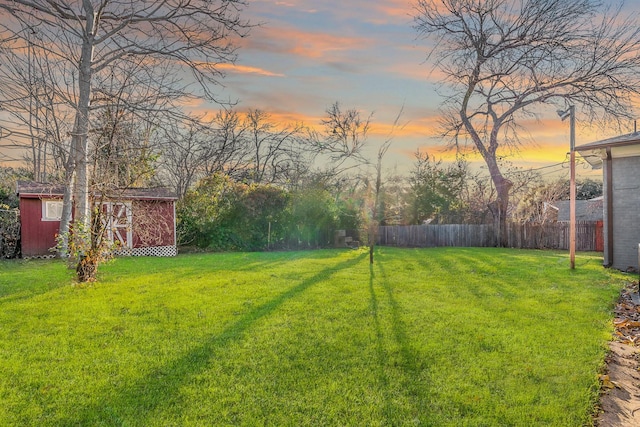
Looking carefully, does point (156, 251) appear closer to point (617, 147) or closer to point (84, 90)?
point (84, 90)

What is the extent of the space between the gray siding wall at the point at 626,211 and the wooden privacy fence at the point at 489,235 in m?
6.94

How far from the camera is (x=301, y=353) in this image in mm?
4086

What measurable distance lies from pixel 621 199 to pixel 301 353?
411 inches

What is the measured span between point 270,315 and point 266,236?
41.5ft

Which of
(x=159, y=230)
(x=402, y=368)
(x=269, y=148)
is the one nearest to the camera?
(x=402, y=368)

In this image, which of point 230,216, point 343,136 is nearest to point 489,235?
point 343,136

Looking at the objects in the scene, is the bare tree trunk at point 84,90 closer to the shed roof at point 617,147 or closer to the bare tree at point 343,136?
the shed roof at point 617,147

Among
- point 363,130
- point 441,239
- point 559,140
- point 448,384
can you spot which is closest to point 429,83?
point 363,130

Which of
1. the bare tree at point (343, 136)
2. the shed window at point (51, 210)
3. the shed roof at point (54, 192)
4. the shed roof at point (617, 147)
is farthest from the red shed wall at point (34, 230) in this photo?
the shed roof at point (617, 147)

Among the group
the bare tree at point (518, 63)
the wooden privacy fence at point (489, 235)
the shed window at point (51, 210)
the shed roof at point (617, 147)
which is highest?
the bare tree at point (518, 63)

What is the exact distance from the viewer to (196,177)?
1017 inches

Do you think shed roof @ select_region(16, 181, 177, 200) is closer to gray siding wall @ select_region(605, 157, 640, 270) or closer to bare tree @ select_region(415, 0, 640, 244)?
gray siding wall @ select_region(605, 157, 640, 270)

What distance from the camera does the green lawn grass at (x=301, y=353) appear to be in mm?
2986

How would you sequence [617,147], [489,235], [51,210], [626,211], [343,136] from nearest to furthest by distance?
[617,147] < [626,211] < [51,210] < [489,235] < [343,136]
